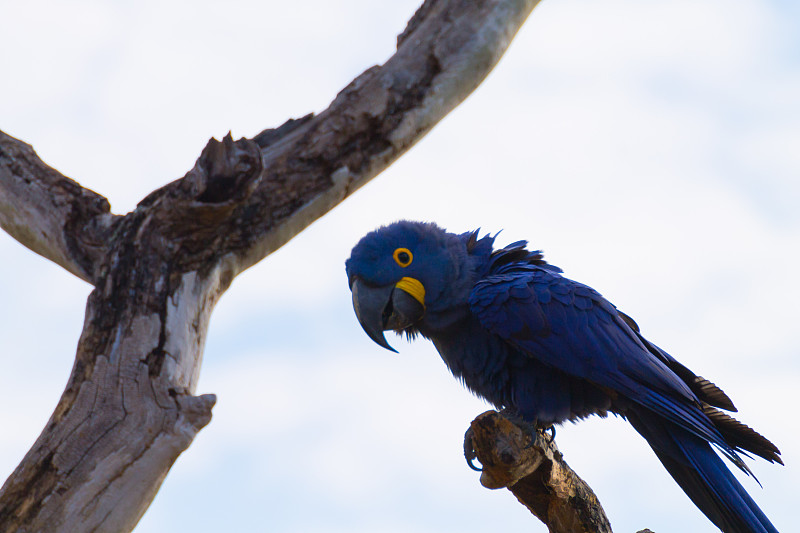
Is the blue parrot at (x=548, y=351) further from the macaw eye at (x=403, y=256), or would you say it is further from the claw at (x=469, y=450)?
the claw at (x=469, y=450)

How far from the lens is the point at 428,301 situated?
14.1 feet

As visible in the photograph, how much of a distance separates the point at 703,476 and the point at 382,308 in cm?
201

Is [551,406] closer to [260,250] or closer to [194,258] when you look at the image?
[260,250]

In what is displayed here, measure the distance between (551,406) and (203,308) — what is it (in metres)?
2.07

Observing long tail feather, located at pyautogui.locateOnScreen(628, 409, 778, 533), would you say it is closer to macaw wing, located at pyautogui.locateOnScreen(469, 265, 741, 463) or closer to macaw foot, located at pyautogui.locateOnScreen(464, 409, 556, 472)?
macaw wing, located at pyautogui.locateOnScreen(469, 265, 741, 463)

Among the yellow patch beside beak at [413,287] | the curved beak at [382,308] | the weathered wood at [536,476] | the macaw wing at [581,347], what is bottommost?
the weathered wood at [536,476]

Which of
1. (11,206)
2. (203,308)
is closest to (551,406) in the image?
(203,308)

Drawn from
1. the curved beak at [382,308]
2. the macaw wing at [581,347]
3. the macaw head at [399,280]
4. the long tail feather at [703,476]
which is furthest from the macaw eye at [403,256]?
the long tail feather at [703,476]

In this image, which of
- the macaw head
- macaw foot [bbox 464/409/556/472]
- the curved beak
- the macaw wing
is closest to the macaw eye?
the macaw head

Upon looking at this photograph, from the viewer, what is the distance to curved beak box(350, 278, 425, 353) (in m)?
4.23

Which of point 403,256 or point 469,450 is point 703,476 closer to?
point 469,450

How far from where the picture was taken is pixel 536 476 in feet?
12.6

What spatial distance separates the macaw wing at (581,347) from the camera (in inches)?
157

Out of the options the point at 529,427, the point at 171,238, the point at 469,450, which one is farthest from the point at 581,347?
the point at 171,238
